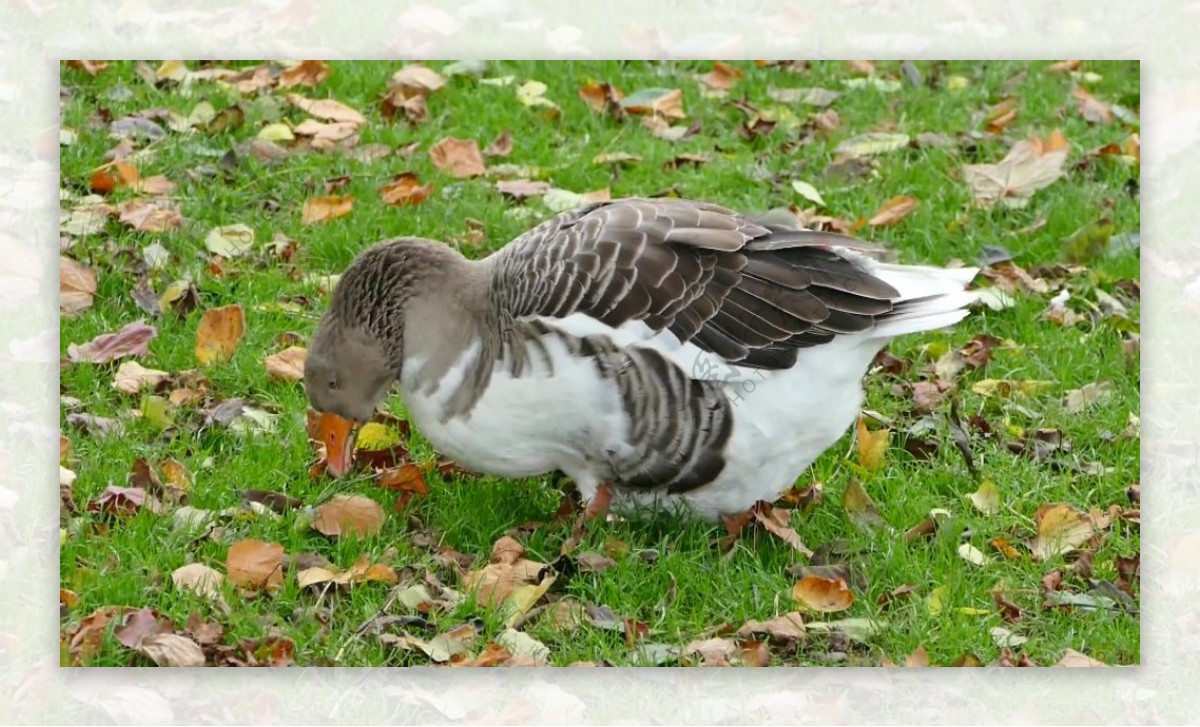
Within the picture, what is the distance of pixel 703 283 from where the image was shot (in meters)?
3.68

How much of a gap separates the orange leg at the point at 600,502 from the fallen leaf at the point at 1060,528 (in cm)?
102

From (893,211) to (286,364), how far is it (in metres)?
2.07

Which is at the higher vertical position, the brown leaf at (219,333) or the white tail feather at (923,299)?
the white tail feather at (923,299)

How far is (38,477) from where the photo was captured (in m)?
3.61

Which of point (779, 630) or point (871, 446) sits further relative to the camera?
point (871, 446)

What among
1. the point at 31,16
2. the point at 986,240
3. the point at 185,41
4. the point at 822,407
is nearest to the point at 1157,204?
the point at 822,407

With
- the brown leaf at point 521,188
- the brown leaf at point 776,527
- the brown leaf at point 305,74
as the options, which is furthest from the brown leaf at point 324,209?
the brown leaf at point 776,527

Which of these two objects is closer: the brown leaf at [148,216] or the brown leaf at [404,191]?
the brown leaf at [148,216]

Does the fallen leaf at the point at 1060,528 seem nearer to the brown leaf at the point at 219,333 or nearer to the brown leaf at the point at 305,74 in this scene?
the brown leaf at the point at 219,333

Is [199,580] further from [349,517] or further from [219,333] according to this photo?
[219,333]

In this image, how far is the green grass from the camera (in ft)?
12.1

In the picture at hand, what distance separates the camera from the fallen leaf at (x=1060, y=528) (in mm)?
4016

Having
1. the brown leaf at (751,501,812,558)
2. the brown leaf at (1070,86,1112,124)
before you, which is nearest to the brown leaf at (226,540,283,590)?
the brown leaf at (751,501,812,558)

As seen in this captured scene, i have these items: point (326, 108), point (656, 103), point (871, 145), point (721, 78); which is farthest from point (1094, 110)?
point (326, 108)
